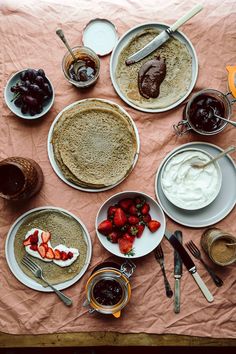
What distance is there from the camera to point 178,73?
5.81 feet

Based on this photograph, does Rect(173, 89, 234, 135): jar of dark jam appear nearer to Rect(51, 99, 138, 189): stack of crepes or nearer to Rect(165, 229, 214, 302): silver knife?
Rect(51, 99, 138, 189): stack of crepes

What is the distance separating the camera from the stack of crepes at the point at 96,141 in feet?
5.66

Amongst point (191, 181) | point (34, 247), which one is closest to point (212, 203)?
point (191, 181)

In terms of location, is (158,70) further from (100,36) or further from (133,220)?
(133,220)

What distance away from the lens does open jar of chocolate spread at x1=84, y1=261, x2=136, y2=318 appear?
1.60 metres

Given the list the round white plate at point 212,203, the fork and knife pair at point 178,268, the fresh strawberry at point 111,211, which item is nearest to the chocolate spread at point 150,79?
the round white plate at point 212,203

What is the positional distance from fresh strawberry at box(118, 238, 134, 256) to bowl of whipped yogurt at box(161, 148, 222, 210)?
238 mm

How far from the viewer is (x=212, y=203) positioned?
1727mm

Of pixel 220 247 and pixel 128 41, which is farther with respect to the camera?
pixel 128 41

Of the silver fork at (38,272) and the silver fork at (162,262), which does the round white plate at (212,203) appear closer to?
the silver fork at (162,262)

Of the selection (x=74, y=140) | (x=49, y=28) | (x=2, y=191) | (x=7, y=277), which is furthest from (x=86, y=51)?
(x=7, y=277)

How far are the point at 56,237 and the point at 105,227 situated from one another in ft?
0.73

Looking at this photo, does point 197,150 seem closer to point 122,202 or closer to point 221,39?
point 122,202

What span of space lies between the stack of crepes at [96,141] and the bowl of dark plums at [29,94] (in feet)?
0.30
